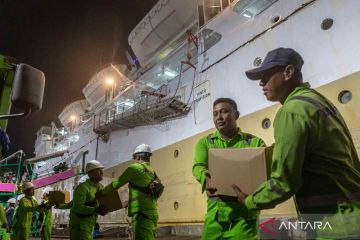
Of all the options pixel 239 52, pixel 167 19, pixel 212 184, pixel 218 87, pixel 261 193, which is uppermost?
pixel 167 19

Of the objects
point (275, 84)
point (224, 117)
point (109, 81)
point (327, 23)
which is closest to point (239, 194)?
point (275, 84)

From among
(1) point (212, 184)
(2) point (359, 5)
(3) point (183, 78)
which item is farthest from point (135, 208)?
(3) point (183, 78)

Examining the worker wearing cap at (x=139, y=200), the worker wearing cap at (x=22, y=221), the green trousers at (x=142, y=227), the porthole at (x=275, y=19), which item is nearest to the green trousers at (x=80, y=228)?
the worker wearing cap at (x=139, y=200)

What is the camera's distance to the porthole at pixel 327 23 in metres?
Result: 6.68

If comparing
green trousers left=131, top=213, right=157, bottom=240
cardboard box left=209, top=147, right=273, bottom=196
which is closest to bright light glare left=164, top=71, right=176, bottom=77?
green trousers left=131, top=213, right=157, bottom=240

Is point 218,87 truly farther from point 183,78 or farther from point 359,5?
point 359,5

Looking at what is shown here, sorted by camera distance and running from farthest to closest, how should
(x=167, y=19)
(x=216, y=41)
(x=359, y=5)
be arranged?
(x=167, y=19)
(x=216, y=41)
(x=359, y=5)

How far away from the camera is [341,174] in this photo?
134 centimetres

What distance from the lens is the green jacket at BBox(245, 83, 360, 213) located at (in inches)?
52.9

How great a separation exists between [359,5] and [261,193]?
6404 millimetres

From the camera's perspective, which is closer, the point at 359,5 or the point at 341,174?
the point at 341,174

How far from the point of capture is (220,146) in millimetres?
2855

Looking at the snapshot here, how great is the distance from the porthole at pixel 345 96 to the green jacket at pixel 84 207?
507cm

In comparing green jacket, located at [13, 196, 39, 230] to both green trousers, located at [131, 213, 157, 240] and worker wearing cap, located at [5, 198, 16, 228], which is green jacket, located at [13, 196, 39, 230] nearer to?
worker wearing cap, located at [5, 198, 16, 228]
